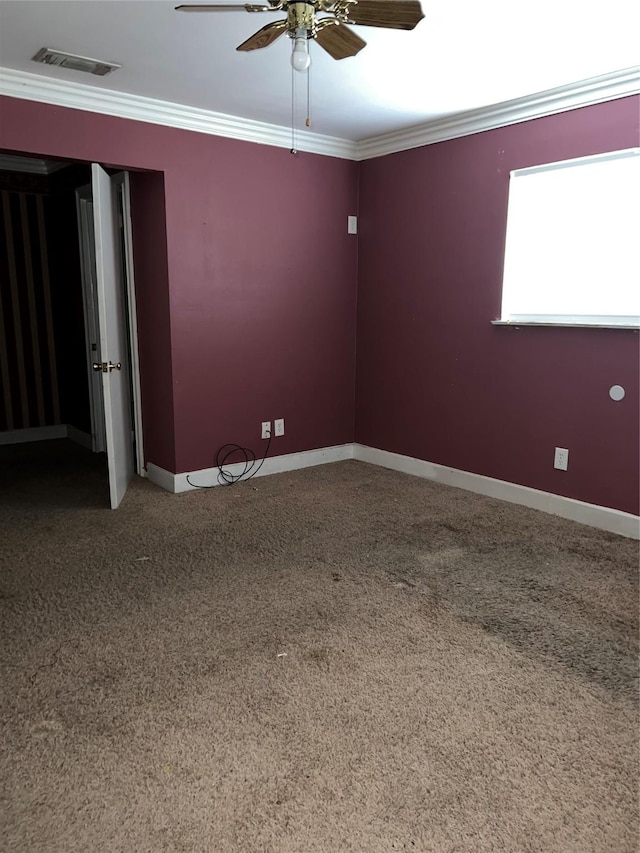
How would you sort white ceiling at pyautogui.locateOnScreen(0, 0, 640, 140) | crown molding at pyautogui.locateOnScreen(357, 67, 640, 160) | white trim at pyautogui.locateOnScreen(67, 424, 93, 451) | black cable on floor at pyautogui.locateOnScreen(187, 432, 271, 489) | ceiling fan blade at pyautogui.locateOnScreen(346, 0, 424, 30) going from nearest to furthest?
ceiling fan blade at pyautogui.locateOnScreen(346, 0, 424, 30) < white ceiling at pyautogui.locateOnScreen(0, 0, 640, 140) < crown molding at pyautogui.locateOnScreen(357, 67, 640, 160) < black cable on floor at pyautogui.locateOnScreen(187, 432, 271, 489) < white trim at pyautogui.locateOnScreen(67, 424, 93, 451)

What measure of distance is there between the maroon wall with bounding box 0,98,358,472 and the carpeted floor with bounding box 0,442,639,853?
37.3 inches

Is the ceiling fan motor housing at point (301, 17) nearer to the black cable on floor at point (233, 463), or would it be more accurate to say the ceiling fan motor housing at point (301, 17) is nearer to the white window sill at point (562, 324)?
the white window sill at point (562, 324)

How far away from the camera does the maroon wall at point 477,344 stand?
11.1 ft

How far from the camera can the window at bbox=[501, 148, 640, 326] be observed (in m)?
3.24

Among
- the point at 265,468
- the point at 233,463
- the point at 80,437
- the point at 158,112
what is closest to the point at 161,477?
the point at 233,463

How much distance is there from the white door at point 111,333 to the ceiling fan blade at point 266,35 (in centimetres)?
174

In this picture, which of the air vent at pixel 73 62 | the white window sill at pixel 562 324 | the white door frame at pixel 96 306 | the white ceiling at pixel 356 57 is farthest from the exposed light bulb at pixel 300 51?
the white door frame at pixel 96 306

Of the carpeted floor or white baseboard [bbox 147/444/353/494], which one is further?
white baseboard [bbox 147/444/353/494]

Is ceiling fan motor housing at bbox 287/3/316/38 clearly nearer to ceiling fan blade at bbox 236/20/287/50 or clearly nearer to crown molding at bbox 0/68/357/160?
ceiling fan blade at bbox 236/20/287/50

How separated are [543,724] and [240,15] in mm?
2747

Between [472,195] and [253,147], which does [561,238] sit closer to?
[472,195]

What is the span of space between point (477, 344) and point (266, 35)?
2.45 meters

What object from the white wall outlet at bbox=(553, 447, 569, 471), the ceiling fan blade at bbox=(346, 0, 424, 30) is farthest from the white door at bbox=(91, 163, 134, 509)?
the white wall outlet at bbox=(553, 447, 569, 471)

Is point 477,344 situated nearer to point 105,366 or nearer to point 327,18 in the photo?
point 105,366
